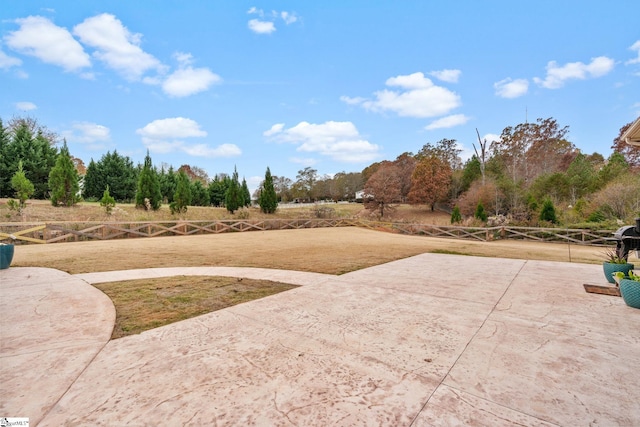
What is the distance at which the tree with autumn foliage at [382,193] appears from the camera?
86.0ft

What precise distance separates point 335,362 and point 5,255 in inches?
257

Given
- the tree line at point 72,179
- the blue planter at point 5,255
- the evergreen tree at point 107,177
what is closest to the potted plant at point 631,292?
the blue planter at point 5,255

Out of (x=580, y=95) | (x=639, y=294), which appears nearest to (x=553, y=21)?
(x=580, y=95)

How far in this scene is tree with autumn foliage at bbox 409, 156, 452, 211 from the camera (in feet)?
90.9

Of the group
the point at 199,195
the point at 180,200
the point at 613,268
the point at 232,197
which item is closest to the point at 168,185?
the point at 199,195

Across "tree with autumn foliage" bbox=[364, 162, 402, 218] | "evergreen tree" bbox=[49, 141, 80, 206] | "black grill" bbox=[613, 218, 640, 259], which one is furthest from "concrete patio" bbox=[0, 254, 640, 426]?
"tree with autumn foliage" bbox=[364, 162, 402, 218]

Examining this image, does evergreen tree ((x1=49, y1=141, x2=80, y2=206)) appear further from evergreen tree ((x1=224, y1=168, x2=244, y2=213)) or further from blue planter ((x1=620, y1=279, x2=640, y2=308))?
blue planter ((x1=620, y1=279, x2=640, y2=308))

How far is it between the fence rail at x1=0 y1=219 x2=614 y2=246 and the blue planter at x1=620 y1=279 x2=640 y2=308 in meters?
4.32

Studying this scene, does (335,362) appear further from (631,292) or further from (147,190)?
(147,190)

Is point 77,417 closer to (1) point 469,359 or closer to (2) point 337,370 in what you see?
(2) point 337,370

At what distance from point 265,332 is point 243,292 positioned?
1421 millimetres

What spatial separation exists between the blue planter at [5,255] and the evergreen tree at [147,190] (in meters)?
13.5

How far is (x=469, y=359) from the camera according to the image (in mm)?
2010

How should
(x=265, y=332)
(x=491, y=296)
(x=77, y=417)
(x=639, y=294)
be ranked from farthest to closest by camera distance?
(x=491, y=296) < (x=639, y=294) < (x=265, y=332) < (x=77, y=417)
